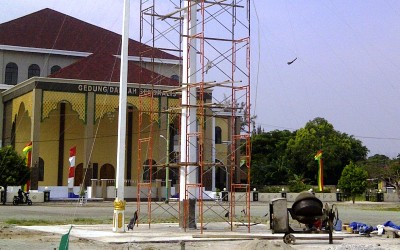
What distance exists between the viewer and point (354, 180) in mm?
64250

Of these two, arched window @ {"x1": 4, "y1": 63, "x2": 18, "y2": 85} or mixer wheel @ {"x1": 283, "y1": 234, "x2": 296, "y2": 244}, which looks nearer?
mixer wheel @ {"x1": 283, "y1": 234, "x2": 296, "y2": 244}

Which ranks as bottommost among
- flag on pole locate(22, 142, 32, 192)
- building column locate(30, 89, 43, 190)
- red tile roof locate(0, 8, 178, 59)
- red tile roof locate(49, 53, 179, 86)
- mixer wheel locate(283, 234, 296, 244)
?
mixer wheel locate(283, 234, 296, 244)

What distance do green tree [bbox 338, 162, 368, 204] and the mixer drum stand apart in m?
47.3

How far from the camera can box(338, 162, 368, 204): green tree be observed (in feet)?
209

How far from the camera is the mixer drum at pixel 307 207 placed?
1761 cm

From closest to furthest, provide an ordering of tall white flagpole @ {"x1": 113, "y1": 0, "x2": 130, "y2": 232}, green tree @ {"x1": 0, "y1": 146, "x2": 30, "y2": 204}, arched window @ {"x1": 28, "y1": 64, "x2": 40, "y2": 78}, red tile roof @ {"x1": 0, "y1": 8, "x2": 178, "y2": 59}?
tall white flagpole @ {"x1": 113, "y1": 0, "x2": 130, "y2": 232} < green tree @ {"x1": 0, "y1": 146, "x2": 30, "y2": 204} < arched window @ {"x1": 28, "y1": 64, "x2": 40, "y2": 78} < red tile roof @ {"x1": 0, "y1": 8, "x2": 178, "y2": 59}

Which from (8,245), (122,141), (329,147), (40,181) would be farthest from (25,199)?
(329,147)

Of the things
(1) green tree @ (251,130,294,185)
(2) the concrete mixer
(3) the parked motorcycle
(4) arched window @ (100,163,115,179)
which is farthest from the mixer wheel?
(1) green tree @ (251,130,294,185)

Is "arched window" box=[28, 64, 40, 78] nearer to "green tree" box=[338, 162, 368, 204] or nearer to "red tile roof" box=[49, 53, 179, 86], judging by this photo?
"red tile roof" box=[49, 53, 179, 86]

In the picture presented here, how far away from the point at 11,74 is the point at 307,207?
5400 centimetres

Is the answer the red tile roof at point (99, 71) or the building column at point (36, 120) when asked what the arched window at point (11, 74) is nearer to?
the red tile roof at point (99, 71)

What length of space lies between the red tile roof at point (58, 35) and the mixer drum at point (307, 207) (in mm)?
50312

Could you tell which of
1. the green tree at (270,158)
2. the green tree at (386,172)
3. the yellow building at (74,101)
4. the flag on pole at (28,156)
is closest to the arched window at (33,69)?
the yellow building at (74,101)

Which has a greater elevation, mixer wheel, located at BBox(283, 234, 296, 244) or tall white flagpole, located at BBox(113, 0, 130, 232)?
tall white flagpole, located at BBox(113, 0, 130, 232)
